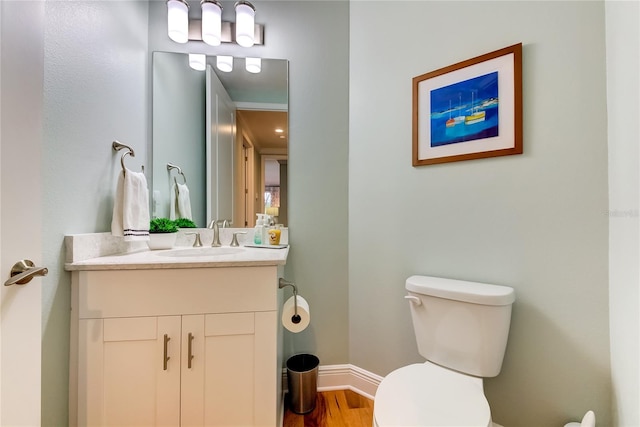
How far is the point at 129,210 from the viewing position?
3.97 ft

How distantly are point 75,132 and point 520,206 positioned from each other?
6.12 ft

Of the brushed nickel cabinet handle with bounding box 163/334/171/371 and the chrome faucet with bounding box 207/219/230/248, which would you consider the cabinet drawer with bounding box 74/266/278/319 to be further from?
the chrome faucet with bounding box 207/219/230/248

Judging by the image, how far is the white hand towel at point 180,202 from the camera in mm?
1589

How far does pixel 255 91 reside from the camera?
162 centimetres

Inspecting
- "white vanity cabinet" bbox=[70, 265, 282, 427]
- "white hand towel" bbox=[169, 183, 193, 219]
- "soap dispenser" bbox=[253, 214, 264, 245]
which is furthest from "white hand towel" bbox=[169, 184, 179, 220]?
"white vanity cabinet" bbox=[70, 265, 282, 427]

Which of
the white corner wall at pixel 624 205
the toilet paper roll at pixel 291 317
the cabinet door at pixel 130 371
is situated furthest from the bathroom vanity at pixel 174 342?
the white corner wall at pixel 624 205

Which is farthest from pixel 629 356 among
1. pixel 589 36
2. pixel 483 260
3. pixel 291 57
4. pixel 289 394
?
pixel 291 57

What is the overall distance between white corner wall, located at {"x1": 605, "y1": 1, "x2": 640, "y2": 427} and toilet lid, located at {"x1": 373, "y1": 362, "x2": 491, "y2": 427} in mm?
458

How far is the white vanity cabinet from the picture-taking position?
98cm

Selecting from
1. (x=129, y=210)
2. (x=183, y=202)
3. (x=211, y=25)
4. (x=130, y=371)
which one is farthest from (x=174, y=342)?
(x=211, y=25)

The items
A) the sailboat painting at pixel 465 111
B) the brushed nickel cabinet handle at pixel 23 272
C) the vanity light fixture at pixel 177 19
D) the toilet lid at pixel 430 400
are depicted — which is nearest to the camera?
the brushed nickel cabinet handle at pixel 23 272

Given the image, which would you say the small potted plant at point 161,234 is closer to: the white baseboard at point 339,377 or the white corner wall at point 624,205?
the white baseboard at point 339,377

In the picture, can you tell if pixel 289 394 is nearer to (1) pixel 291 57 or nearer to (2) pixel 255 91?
(2) pixel 255 91

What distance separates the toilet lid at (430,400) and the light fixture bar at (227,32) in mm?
1928
